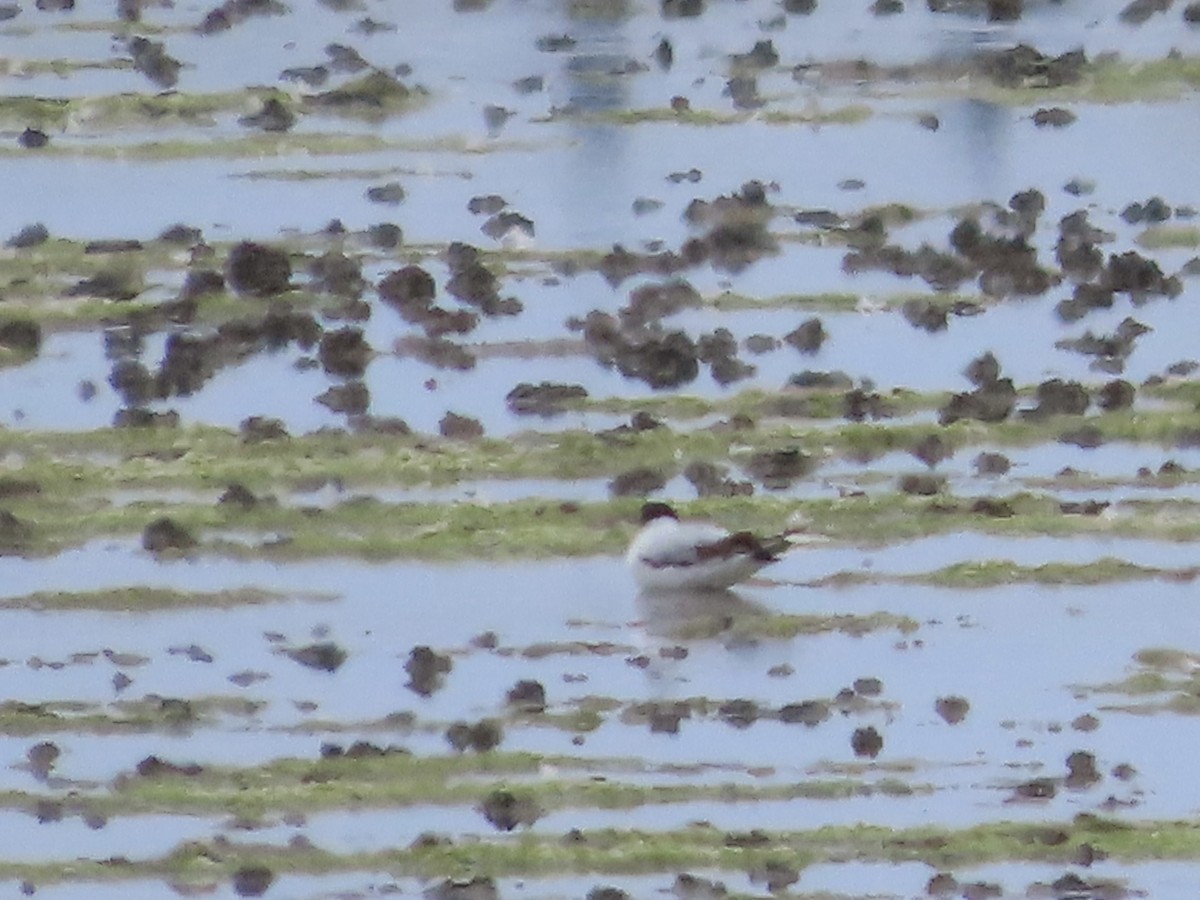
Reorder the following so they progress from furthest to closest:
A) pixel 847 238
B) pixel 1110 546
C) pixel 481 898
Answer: pixel 847 238, pixel 1110 546, pixel 481 898

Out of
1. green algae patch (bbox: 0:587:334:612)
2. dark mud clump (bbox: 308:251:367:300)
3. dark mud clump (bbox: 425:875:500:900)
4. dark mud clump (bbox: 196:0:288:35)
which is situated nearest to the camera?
dark mud clump (bbox: 425:875:500:900)

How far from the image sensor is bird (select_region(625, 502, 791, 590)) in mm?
1299

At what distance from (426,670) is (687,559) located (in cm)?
26

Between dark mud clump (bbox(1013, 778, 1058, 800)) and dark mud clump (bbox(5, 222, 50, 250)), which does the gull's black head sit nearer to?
dark mud clump (bbox(1013, 778, 1058, 800))

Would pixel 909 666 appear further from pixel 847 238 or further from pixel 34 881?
pixel 34 881

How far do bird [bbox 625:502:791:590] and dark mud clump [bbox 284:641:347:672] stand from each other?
0.28 meters

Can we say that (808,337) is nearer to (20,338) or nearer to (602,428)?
(602,428)

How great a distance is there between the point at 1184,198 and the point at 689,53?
21.4 inches

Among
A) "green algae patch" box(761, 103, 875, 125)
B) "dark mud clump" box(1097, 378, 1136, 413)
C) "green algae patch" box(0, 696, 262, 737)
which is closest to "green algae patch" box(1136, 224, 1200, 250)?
"dark mud clump" box(1097, 378, 1136, 413)

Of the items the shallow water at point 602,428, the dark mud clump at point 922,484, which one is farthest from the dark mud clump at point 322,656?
the dark mud clump at point 922,484

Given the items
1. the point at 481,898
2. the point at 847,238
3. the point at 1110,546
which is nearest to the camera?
the point at 481,898

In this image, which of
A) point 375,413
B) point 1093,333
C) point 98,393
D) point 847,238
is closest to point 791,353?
point 847,238

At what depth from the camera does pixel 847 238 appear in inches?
58.4

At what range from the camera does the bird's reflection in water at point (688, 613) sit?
134cm
